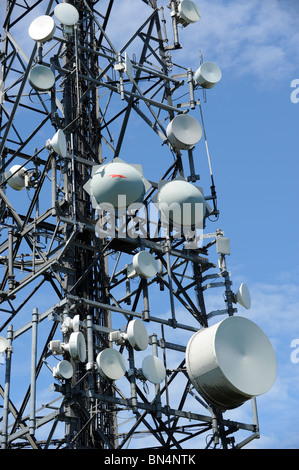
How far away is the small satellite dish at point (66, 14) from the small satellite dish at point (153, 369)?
13.9m

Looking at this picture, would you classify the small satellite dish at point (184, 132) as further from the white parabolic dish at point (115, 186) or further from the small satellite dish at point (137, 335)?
the small satellite dish at point (137, 335)

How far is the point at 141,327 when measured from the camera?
29.8 meters

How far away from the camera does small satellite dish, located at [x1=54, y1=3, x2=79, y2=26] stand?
1358 inches

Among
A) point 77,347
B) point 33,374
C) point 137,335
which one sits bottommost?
point 33,374

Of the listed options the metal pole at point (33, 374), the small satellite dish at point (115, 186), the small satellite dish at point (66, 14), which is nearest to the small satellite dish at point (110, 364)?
the metal pole at point (33, 374)

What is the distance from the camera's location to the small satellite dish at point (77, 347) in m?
27.8

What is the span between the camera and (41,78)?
3216 centimetres

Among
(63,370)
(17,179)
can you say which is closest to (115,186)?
(17,179)

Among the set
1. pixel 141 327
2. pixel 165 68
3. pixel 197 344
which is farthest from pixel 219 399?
pixel 165 68

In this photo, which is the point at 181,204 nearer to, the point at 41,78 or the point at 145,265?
the point at 145,265

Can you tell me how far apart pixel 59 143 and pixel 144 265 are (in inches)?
206

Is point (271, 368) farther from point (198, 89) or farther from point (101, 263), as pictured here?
point (198, 89)

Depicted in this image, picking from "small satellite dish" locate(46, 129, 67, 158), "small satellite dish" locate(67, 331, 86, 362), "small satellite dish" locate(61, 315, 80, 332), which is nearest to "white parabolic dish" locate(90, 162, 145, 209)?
"small satellite dish" locate(46, 129, 67, 158)

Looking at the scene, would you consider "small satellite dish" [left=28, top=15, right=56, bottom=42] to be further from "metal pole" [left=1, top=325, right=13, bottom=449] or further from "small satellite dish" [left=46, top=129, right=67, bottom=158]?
"metal pole" [left=1, top=325, right=13, bottom=449]
